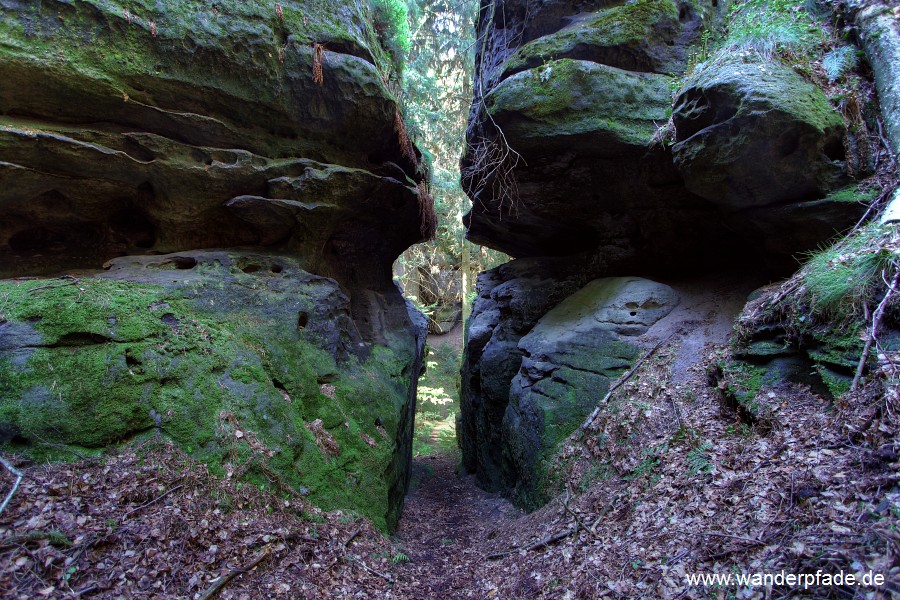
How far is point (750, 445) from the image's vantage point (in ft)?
14.8

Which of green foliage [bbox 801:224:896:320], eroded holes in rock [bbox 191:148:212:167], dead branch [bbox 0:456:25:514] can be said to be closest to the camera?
dead branch [bbox 0:456:25:514]

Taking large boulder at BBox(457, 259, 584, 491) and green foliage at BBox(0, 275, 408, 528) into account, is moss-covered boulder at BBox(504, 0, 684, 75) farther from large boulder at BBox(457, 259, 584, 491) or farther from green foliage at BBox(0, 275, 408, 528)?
green foliage at BBox(0, 275, 408, 528)

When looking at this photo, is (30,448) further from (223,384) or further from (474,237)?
(474,237)

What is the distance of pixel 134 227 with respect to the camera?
7.75 metres

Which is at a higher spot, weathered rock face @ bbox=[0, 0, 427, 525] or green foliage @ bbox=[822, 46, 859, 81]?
green foliage @ bbox=[822, 46, 859, 81]

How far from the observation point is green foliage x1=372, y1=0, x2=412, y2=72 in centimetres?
992

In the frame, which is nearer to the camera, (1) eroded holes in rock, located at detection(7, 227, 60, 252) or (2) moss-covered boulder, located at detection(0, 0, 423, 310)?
(2) moss-covered boulder, located at detection(0, 0, 423, 310)

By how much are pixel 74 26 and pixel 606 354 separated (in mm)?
9529

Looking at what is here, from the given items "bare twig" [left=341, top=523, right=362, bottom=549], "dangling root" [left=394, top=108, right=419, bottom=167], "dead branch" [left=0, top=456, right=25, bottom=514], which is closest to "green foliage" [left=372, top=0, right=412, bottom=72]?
"dangling root" [left=394, top=108, right=419, bottom=167]

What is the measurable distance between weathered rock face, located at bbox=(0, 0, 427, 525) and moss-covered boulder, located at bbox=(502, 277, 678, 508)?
242cm

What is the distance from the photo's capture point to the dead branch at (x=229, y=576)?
12.5 ft

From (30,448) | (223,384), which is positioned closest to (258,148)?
(223,384)
